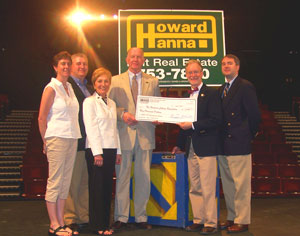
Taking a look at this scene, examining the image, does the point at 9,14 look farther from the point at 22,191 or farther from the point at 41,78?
the point at 22,191

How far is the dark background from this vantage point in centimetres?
1128

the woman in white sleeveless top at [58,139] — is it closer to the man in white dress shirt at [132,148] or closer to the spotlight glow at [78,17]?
the man in white dress shirt at [132,148]

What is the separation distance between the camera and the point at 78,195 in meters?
3.35

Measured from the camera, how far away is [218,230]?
127 inches

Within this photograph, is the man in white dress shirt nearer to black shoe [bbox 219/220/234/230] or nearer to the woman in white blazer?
the woman in white blazer

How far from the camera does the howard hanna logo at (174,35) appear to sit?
175 inches

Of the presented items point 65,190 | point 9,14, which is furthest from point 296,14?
point 65,190

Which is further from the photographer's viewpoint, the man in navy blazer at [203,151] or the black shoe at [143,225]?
the black shoe at [143,225]

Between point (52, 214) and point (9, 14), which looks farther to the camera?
point (9, 14)

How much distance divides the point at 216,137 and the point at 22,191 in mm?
4050

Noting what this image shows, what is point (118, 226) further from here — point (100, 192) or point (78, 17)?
point (78, 17)

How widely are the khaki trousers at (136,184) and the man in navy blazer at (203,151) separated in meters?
0.41

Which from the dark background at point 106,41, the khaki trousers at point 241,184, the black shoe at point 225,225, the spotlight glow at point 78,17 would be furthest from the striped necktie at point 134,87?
the spotlight glow at point 78,17

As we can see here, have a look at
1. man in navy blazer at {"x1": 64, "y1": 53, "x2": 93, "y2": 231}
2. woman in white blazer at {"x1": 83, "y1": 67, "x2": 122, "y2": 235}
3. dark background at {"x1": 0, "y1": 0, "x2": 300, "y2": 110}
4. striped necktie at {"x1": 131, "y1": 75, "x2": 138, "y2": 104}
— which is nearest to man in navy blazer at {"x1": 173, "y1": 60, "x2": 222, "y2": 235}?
striped necktie at {"x1": 131, "y1": 75, "x2": 138, "y2": 104}
